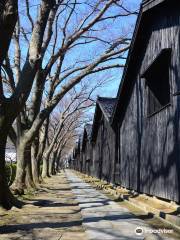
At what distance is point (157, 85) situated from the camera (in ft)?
Result: 43.9

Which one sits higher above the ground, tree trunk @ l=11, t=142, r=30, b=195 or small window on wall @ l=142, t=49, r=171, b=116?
small window on wall @ l=142, t=49, r=171, b=116

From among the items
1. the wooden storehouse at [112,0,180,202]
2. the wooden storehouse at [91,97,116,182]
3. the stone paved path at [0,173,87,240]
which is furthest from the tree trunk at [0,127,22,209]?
the wooden storehouse at [91,97,116,182]

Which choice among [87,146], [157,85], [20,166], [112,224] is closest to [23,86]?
[112,224]

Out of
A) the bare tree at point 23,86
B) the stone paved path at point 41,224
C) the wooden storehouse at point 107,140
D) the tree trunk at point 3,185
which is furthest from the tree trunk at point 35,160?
the bare tree at point 23,86

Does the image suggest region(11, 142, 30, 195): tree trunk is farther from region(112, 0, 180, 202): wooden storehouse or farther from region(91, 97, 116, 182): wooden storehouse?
region(91, 97, 116, 182): wooden storehouse

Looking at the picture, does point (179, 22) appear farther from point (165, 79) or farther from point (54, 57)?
point (54, 57)

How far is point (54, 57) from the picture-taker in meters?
13.8

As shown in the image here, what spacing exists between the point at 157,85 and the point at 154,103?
2.18ft

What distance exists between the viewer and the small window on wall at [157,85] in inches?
491

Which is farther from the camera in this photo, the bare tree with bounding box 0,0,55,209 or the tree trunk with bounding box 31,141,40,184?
the tree trunk with bounding box 31,141,40,184

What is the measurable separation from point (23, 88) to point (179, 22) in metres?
4.41

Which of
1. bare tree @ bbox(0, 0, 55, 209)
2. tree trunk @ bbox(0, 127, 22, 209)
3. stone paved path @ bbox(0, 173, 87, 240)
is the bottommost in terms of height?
stone paved path @ bbox(0, 173, 87, 240)

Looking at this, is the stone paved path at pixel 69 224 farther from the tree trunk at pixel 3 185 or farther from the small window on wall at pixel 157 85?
→ the small window on wall at pixel 157 85

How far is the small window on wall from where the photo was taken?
491 inches
